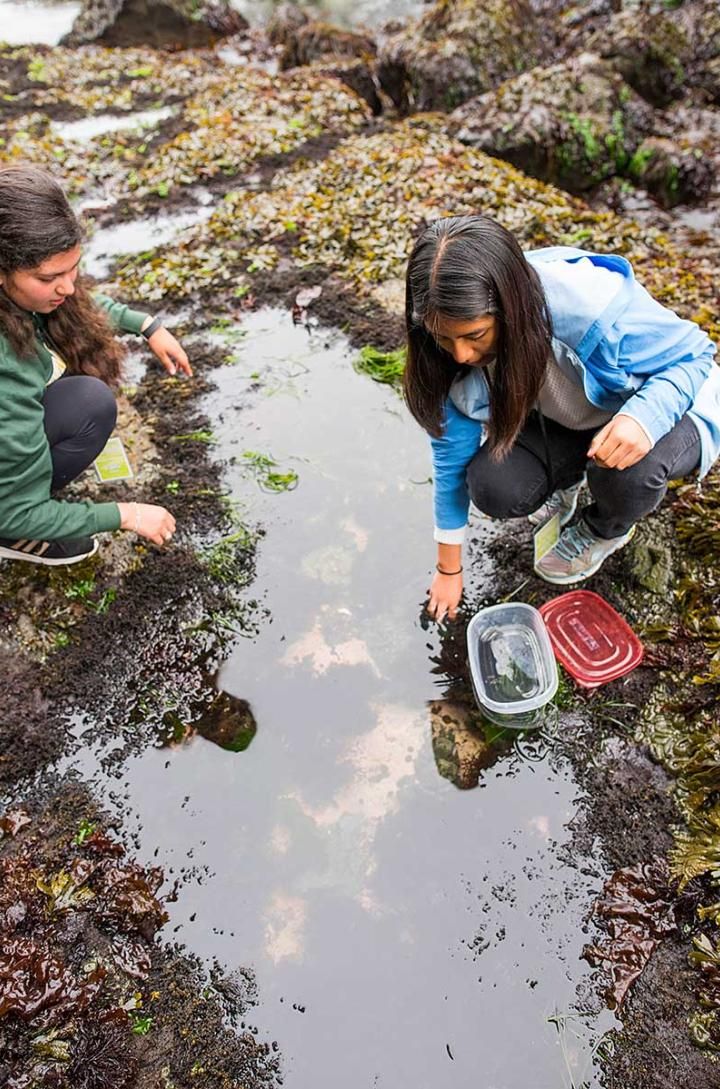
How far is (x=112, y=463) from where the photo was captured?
3297 mm

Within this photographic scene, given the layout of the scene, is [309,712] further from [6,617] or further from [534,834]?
[6,617]

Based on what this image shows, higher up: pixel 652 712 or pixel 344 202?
pixel 344 202

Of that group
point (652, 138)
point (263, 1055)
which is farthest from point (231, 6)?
point (263, 1055)

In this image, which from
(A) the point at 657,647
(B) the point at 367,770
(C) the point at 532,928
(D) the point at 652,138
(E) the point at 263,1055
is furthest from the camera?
(D) the point at 652,138

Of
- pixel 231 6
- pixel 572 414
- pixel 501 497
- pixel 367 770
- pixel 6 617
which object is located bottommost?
pixel 367 770

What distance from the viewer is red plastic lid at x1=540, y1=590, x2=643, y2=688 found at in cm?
262

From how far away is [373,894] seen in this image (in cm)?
220

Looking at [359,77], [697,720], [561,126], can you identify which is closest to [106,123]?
[359,77]

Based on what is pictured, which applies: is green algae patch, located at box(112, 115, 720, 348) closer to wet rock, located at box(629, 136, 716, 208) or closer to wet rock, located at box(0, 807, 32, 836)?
wet rock, located at box(629, 136, 716, 208)

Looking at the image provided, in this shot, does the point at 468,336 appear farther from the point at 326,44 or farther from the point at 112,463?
the point at 326,44

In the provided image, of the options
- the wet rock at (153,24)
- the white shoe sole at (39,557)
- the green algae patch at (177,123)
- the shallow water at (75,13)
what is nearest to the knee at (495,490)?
the white shoe sole at (39,557)

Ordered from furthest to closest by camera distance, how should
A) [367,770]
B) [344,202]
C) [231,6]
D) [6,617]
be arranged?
[231,6] < [344,202] < [6,617] < [367,770]

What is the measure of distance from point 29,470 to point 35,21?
12.8 meters

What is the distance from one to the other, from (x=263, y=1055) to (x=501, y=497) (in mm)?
1867
